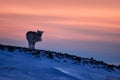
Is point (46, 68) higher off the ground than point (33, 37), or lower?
lower

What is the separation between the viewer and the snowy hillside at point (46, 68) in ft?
113

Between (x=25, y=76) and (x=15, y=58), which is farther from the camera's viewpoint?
(x=15, y=58)

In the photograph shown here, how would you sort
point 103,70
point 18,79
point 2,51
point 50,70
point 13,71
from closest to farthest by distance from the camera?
point 18,79, point 13,71, point 50,70, point 2,51, point 103,70

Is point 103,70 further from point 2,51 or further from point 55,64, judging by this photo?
point 2,51

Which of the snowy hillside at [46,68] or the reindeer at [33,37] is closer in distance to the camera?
the snowy hillside at [46,68]

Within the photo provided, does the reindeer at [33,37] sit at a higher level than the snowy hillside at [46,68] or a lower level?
higher

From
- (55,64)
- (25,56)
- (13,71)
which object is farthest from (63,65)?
(13,71)

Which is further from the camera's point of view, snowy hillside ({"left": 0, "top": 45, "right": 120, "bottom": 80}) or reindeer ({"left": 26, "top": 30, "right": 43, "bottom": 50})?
reindeer ({"left": 26, "top": 30, "right": 43, "bottom": 50})

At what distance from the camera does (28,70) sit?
35688mm

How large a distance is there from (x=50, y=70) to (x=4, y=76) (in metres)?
5.51

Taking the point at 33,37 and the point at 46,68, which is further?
the point at 33,37

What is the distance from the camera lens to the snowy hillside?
34562 millimetres

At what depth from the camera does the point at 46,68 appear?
37250 millimetres

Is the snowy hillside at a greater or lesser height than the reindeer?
lesser
